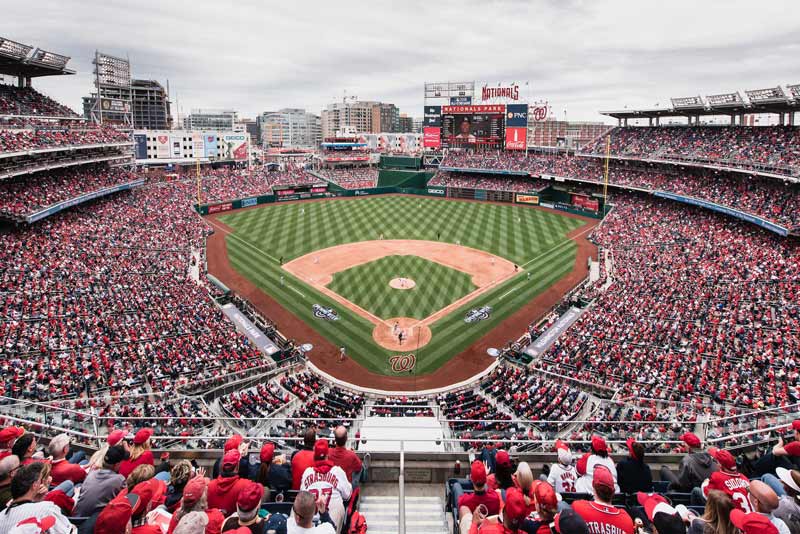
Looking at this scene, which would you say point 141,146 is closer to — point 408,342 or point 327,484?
point 408,342

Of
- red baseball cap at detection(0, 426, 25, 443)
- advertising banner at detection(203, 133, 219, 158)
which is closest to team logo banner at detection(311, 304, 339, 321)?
red baseball cap at detection(0, 426, 25, 443)

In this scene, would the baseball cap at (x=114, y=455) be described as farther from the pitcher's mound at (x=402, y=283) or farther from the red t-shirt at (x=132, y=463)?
the pitcher's mound at (x=402, y=283)

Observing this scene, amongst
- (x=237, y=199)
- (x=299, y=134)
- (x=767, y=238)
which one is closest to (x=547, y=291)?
(x=767, y=238)

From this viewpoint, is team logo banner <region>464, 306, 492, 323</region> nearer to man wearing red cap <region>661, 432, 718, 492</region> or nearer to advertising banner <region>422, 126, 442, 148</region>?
man wearing red cap <region>661, 432, 718, 492</region>

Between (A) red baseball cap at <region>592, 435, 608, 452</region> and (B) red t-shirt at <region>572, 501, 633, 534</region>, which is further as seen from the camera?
(A) red baseball cap at <region>592, 435, 608, 452</region>

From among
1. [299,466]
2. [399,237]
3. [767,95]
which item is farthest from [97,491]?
[767,95]

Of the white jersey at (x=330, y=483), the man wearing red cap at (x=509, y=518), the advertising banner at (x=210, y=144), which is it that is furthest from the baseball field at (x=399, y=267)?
the advertising banner at (x=210, y=144)
